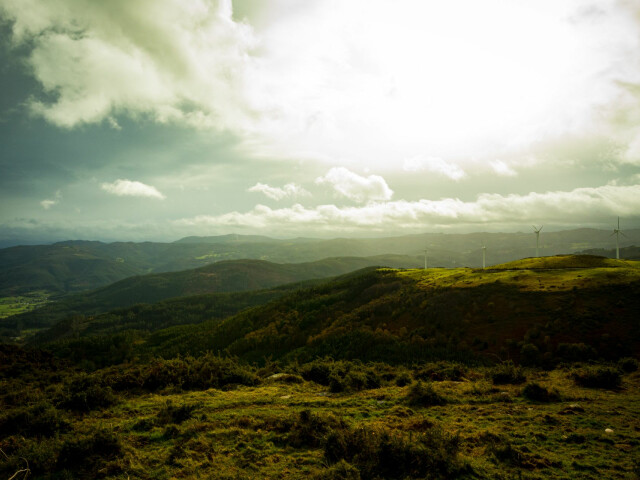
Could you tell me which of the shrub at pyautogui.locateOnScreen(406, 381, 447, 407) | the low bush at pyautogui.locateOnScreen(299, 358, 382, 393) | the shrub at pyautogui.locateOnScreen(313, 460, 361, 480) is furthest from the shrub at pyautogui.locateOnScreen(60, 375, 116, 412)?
the shrub at pyautogui.locateOnScreen(406, 381, 447, 407)

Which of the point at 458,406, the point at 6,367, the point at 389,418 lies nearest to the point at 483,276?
the point at 458,406

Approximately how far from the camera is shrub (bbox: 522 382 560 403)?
2035 centimetres

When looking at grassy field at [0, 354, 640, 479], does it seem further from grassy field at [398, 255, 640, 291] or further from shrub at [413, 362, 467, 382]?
grassy field at [398, 255, 640, 291]

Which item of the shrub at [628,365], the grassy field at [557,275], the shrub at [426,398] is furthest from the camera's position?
the grassy field at [557,275]

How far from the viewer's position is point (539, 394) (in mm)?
20594

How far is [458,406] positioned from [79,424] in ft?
82.6

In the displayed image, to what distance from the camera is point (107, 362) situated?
107m

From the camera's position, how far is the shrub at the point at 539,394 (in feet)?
66.8

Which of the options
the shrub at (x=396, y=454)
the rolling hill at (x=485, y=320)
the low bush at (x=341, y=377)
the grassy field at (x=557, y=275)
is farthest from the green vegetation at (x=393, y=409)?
the grassy field at (x=557, y=275)

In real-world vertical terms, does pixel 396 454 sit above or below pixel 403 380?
above

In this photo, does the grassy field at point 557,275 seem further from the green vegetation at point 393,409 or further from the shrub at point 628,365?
the shrub at point 628,365

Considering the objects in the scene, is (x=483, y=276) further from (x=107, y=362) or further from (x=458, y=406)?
(x=107, y=362)

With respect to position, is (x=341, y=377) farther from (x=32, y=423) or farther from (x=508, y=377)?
(x=32, y=423)

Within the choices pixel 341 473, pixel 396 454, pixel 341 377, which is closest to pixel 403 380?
pixel 341 377
